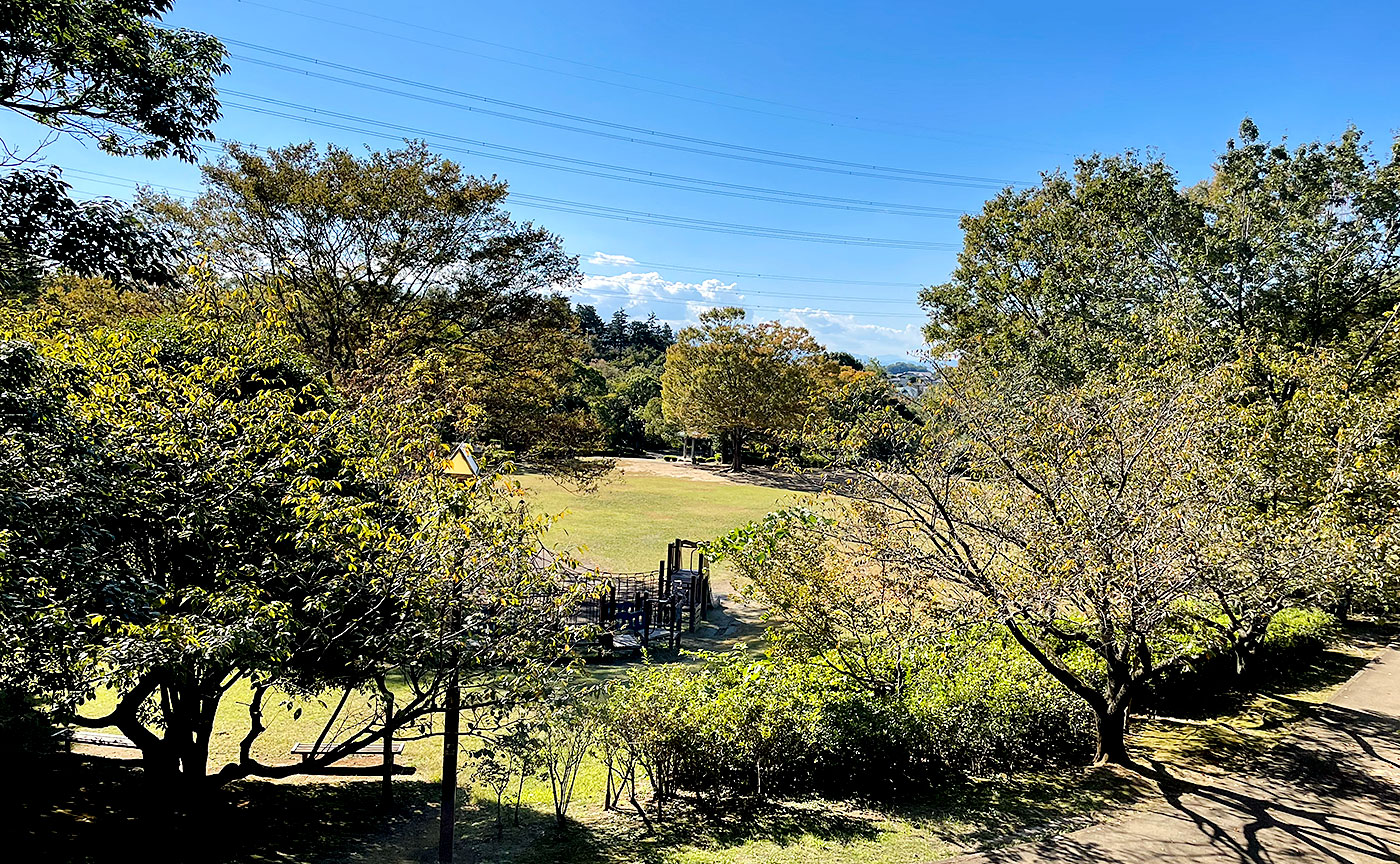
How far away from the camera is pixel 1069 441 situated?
8.23 m

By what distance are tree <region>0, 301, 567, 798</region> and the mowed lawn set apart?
34.4 ft

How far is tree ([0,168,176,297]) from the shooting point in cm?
445

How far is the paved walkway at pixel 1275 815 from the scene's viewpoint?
20.0ft

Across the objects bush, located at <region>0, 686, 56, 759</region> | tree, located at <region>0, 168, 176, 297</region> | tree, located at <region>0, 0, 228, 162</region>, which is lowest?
bush, located at <region>0, 686, 56, 759</region>

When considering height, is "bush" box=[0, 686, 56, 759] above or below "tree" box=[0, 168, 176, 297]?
below

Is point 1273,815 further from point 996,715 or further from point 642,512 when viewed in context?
point 642,512

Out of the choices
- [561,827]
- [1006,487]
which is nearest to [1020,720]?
[1006,487]

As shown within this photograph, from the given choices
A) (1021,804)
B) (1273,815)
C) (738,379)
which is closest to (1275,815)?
(1273,815)

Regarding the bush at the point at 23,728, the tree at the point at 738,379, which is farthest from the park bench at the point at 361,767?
the tree at the point at 738,379

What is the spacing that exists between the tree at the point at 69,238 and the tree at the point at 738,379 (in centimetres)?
3870

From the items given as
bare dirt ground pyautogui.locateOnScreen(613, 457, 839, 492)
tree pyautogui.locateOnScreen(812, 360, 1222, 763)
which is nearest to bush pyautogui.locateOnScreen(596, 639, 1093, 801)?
tree pyautogui.locateOnScreen(812, 360, 1222, 763)

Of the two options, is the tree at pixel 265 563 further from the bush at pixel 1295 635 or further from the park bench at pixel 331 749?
the bush at pixel 1295 635

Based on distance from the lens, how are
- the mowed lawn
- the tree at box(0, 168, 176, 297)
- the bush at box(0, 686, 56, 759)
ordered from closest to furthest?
the tree at box(0, 168, 176, 297)
the bush at box(0, 686, 56, 759)
the mowed lawn

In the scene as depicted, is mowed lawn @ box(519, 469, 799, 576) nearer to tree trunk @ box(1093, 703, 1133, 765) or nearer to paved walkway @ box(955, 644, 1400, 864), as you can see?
tree trunk @ box(1093, 703, 1133, 765)
